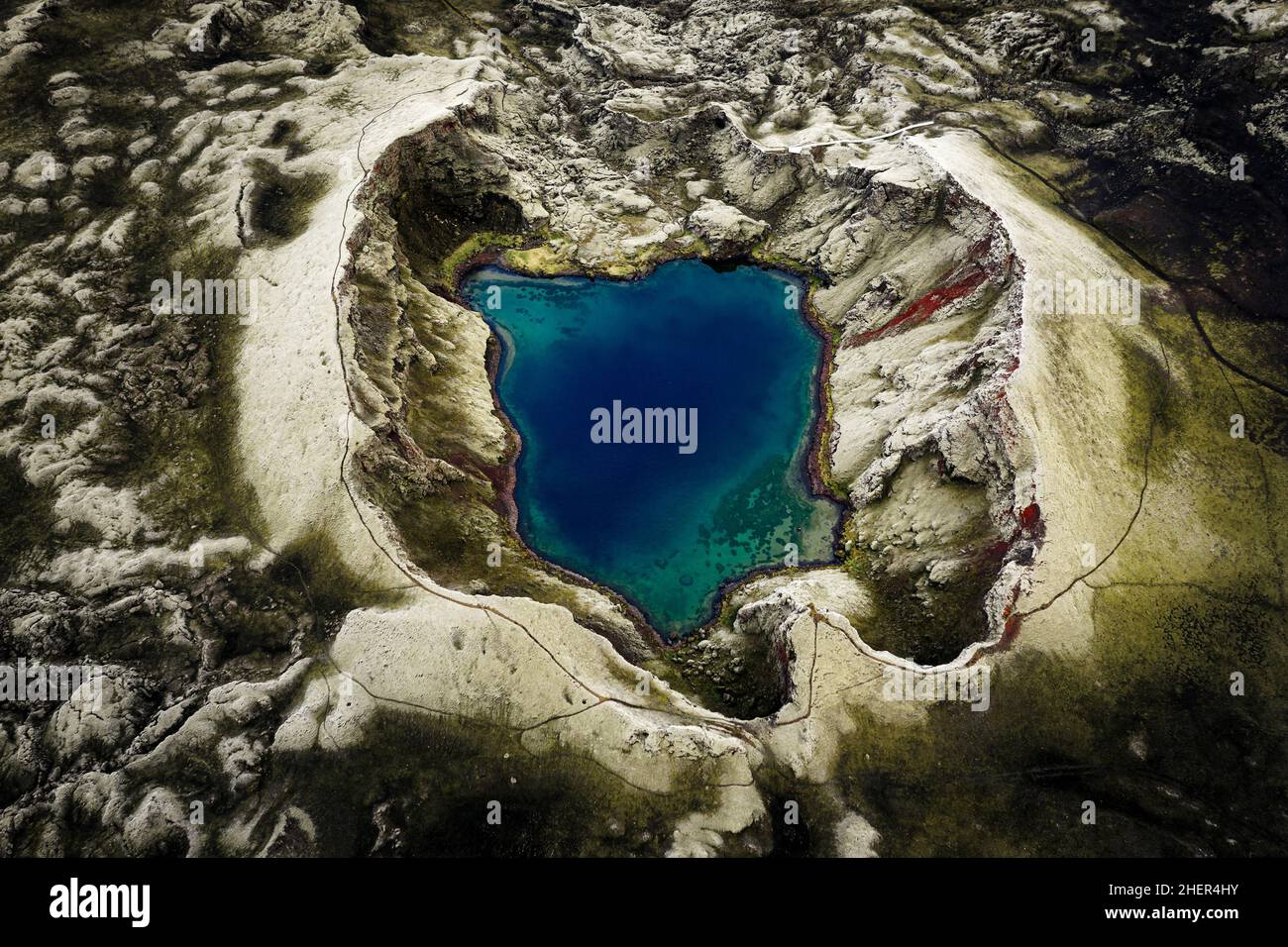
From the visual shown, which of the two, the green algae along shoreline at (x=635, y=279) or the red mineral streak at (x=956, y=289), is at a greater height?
the red mineral streak at (x=956, y=289)

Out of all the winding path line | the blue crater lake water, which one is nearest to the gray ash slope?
the winding path line

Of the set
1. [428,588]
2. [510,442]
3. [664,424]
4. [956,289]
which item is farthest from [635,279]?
[428,588]

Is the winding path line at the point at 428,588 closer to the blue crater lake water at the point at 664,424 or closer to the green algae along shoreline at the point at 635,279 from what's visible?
the green algae along shoreline at the point at 635,279

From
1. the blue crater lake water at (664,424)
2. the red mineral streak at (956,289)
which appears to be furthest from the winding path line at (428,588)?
the red mineral streak at (956,289)

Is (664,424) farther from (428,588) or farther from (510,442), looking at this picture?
(428,588)

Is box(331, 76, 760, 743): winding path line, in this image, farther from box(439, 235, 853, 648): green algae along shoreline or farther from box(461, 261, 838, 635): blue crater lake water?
box(461, 261, 838, 635): blue crater lake water

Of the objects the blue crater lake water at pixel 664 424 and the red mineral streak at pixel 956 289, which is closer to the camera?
the blue crater lake water at pixel 664 424

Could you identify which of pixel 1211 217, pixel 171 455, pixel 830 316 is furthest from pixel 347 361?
pixel 1211 217

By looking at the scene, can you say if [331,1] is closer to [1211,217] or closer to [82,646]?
[82,646]
